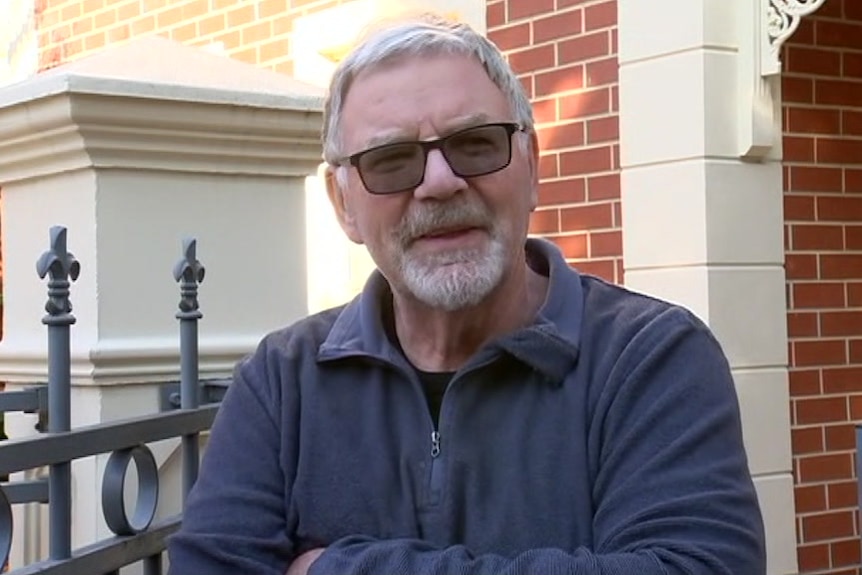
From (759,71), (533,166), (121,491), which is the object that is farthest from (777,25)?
(121,491)

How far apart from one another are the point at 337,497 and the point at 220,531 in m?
0.17

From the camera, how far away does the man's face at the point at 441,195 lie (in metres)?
1.82

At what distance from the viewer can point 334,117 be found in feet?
6.39

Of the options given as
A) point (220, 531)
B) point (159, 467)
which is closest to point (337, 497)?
point (220, 531)

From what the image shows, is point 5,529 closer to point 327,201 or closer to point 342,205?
point 342,205

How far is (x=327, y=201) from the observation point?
5.12m

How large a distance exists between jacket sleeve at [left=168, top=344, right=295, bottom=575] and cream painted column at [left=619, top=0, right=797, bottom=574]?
2098mm

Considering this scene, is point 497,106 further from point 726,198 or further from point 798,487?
point 798,487

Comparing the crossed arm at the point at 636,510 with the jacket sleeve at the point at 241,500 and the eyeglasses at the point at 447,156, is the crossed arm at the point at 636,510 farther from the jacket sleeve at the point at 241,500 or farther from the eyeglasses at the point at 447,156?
the eyeglasses at the point at 447,156

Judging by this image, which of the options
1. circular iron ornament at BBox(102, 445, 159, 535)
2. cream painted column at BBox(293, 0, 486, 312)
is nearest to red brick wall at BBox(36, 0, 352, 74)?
cream painted column at BBox(293, 0, 486, 312)

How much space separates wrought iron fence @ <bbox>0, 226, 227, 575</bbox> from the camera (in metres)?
1.98

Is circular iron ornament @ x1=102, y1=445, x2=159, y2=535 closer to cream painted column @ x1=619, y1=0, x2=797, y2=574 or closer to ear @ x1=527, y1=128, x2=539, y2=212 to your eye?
ear @ x1=527, y1=128, x2=539, y2=212

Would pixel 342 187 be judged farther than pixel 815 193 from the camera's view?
No

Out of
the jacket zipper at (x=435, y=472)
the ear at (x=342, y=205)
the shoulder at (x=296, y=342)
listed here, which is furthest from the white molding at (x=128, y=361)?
the jacket zipper at (x=435, y=472)
